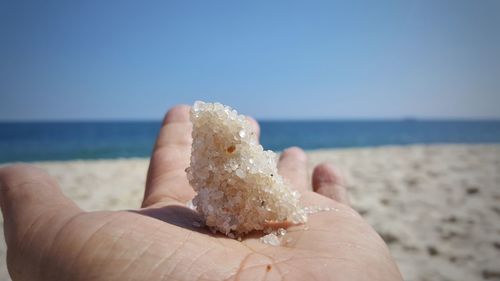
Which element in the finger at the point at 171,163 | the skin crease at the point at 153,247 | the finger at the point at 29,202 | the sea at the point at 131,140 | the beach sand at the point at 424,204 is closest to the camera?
the skin crease at the point at 153,247

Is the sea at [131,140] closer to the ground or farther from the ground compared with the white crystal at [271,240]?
closer to the ground

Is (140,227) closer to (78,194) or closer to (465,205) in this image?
(465,205)

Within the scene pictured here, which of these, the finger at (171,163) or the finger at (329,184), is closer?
the finger at (171,163)

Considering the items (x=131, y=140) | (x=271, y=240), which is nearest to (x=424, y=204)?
(x=271, y=240)

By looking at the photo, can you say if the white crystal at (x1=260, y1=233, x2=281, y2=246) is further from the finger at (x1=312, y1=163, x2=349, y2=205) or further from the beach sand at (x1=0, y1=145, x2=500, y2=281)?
the beach sand at (x1=0, y1=145, x2=500, y2=281)

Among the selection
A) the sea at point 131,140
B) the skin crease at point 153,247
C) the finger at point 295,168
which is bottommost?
the sea at point 131,140

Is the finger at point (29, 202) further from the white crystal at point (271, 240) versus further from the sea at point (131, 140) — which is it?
the sea at point (131, 140)

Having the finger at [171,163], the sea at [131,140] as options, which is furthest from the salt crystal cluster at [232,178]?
the sea at [131,140]

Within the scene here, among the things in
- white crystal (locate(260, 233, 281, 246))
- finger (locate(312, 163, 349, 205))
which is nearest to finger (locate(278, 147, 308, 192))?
finger (locate(312, 163, 349, 205))
